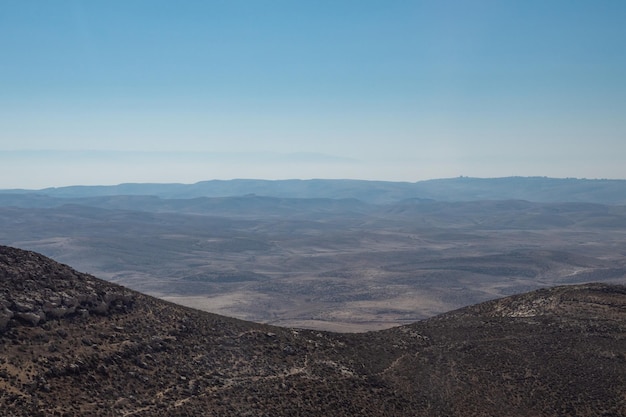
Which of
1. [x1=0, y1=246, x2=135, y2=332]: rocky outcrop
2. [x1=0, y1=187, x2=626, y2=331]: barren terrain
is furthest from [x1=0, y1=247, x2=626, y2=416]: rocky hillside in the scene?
[x1=0, y1=187, x2=626, y2=331]: barren terrain

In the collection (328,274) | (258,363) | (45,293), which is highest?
(45,293)

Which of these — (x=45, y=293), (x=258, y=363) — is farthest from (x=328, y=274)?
(x=45, y=293)

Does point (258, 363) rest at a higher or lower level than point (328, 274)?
higher

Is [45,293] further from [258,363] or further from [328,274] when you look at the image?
[328,274]

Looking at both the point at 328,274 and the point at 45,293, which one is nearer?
the point at 45,293

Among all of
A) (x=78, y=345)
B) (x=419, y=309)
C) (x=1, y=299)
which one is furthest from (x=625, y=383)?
(x=419, y=309)

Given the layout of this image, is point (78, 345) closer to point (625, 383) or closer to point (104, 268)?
point (625, 383)

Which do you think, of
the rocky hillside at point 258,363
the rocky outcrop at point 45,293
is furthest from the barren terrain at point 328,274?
the rocky outcrop at point 45,293

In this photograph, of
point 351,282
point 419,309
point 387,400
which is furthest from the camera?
point 351,282
